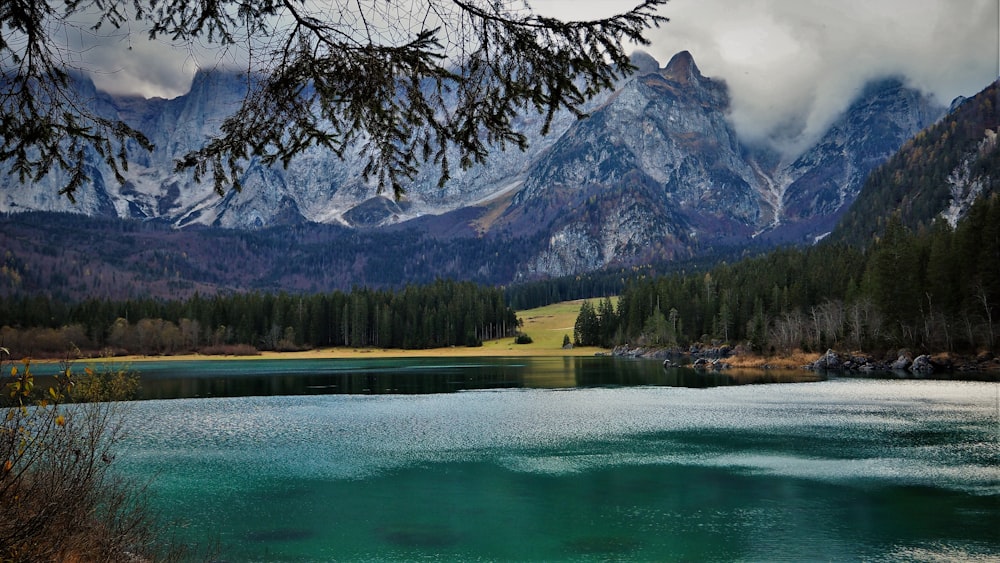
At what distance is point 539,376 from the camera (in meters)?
93.2

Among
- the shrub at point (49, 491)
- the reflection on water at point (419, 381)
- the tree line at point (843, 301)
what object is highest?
the tree line at point (843, 301)

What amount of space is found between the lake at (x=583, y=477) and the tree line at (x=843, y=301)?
26743 millimetres

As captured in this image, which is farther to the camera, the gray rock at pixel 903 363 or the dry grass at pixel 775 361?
the dry grass at pixel 775 361

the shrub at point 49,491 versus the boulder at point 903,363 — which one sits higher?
the shrub at point 49,491

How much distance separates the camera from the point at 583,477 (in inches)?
1180

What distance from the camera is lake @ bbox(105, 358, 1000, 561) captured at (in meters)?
21.0

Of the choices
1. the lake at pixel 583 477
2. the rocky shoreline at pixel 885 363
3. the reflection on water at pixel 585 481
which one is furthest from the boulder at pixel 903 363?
the reflection on water at pixel 585 481

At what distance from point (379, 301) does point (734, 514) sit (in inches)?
6707

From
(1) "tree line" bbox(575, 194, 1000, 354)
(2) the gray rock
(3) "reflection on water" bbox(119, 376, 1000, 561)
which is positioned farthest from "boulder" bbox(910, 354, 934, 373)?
(3) "reflection on water" bbox(119, 376, 1000, 561)

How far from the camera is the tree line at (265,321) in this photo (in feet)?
537

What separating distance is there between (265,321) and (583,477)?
165m

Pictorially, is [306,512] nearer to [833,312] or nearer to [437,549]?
[437,549]

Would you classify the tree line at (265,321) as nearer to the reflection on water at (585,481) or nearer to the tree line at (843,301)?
the tree line at (843,301)

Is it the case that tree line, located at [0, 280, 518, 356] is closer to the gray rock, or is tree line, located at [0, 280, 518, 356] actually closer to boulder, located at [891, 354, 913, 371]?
boulder, located at [891, 354, 913, 371]
